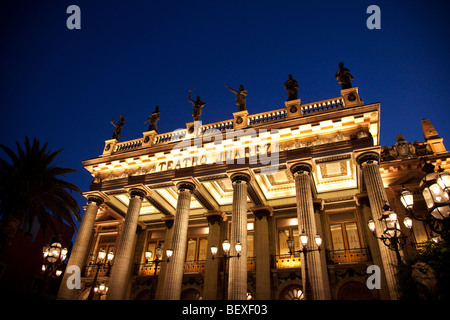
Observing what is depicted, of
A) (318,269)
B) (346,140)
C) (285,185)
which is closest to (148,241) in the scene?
(285,185)

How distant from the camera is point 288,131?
1775 cm

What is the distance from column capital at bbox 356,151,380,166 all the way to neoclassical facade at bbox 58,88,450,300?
0.05m

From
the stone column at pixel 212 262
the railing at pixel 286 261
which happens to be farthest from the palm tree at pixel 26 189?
the railing at pixel 286 261

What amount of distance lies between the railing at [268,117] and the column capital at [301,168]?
3.79 meters

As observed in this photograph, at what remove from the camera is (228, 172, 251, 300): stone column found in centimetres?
1389

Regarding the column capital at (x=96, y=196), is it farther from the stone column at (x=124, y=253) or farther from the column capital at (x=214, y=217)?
the column capital at (x=214, y=217)

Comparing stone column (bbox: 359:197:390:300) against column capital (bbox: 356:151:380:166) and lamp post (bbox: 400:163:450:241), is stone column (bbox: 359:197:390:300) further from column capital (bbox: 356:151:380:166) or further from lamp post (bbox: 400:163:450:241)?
lamp post (bbox: 400:163:450:241)

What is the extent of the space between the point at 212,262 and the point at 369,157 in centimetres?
1180

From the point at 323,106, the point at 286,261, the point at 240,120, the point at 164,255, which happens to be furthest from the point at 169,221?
the point at 323,106

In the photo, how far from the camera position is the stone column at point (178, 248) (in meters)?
15.2

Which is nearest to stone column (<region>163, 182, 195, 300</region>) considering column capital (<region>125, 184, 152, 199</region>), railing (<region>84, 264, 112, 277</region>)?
column capital (<region>125, 184, 152, 199</region>)

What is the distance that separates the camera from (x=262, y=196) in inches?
822

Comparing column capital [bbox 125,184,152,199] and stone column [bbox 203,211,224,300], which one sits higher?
column capital [bbox 125,184,152,199]

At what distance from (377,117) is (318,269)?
8836mm
